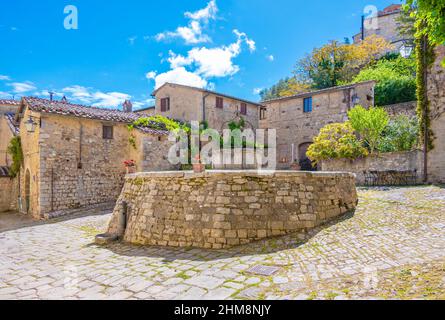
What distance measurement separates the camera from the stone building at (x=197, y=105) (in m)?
20.5

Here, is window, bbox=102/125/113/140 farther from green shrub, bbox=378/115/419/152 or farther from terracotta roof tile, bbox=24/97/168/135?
green shrub, bbox=378/115/419/152

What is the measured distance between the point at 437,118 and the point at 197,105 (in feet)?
47.0

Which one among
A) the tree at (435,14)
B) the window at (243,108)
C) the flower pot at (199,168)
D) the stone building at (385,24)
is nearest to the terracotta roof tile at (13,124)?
the window at (243,108)

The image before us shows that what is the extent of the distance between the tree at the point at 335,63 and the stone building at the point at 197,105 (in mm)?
13182

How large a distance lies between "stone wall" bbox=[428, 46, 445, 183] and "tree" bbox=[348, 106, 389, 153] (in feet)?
6.83

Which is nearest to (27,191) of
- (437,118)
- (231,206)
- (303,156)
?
(231,206)

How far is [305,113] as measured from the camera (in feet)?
71.6

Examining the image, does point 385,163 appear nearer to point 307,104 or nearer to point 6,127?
point 307,104

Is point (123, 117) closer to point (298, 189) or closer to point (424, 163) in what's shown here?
point (298, 189)

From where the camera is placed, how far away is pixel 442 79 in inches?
492

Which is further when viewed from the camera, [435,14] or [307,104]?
[307,104]

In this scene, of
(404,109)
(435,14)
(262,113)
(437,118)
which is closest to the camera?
(435,14)

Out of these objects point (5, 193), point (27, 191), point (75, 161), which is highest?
point (75, 161)

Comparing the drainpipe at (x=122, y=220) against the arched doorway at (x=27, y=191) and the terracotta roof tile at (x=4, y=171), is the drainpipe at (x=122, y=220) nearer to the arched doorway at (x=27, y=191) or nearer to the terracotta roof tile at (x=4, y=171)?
the arched doorway at (x=27, y=191)
